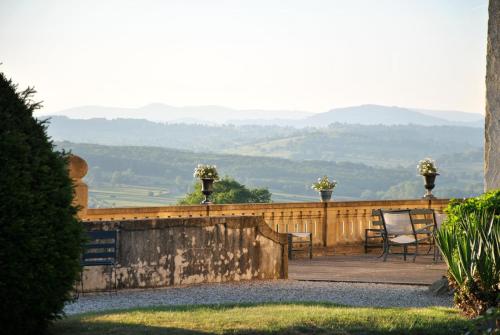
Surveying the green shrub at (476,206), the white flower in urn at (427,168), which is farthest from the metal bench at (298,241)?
the green shrub at (476,206)

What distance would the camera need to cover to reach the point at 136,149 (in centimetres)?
12750

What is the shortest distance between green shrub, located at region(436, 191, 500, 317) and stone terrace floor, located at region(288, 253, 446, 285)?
14.5 ft

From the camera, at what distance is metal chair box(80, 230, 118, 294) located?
1351 centimetres

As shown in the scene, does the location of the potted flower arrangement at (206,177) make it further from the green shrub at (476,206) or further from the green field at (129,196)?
the green field at (129,196)

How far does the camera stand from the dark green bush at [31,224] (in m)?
7.91

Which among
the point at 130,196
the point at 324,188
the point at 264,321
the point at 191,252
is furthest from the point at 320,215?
the point at 130,196

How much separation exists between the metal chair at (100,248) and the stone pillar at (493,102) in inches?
213

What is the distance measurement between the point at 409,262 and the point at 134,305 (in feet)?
28.6

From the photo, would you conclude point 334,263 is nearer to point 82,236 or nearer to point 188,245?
point 188,245

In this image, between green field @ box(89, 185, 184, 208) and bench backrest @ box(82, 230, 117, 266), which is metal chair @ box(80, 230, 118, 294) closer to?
bench backrest @ box(82, 230, 117, 266)

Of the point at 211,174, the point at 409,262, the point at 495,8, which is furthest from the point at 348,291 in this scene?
the point at 211,174

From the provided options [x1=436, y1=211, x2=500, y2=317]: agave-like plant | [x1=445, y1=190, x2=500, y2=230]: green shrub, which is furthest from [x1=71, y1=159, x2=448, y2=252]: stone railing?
[x1=436, y1=211, x2=500, y2=317]: agave-like plant

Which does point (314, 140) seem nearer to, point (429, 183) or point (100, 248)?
point (429, 183)

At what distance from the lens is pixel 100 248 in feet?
45.4
